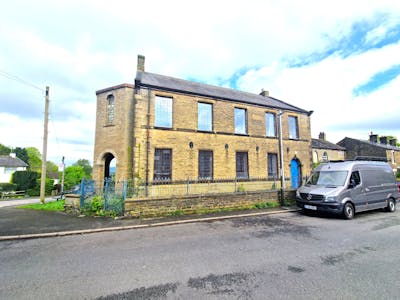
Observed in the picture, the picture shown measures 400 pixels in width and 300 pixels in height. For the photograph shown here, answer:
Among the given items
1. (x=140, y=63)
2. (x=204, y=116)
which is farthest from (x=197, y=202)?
(x=140, y=63)

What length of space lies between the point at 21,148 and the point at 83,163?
23956 millimetres

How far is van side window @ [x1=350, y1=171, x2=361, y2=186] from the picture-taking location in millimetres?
8320

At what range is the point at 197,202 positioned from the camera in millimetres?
8797

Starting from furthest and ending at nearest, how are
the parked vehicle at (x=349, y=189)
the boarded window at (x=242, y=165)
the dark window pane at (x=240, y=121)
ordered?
1. the dark window pane at (x=240, y=121)
2. the boarded window at (x=242, y=165)
3. the parked vehicle at (x=349, y=189)

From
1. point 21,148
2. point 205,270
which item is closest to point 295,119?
point 205,270

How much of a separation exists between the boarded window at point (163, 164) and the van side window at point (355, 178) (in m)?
9.70

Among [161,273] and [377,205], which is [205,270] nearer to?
[161,273]

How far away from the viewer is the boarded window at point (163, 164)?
11.7m

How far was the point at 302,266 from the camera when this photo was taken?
3705 millimetres

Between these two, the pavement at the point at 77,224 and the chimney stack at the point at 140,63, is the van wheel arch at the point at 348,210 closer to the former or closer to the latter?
the pavement at the point at 77,224

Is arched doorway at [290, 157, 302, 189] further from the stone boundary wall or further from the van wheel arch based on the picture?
the van wheel arch

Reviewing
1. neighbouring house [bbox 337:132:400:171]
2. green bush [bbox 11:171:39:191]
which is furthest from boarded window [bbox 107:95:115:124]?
neighbouring house [bbox 337:132:400:171]

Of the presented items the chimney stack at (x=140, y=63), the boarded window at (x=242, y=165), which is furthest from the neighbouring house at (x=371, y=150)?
the chimney stack at (x=140, y=63)

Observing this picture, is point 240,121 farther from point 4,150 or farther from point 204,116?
point 4,150
